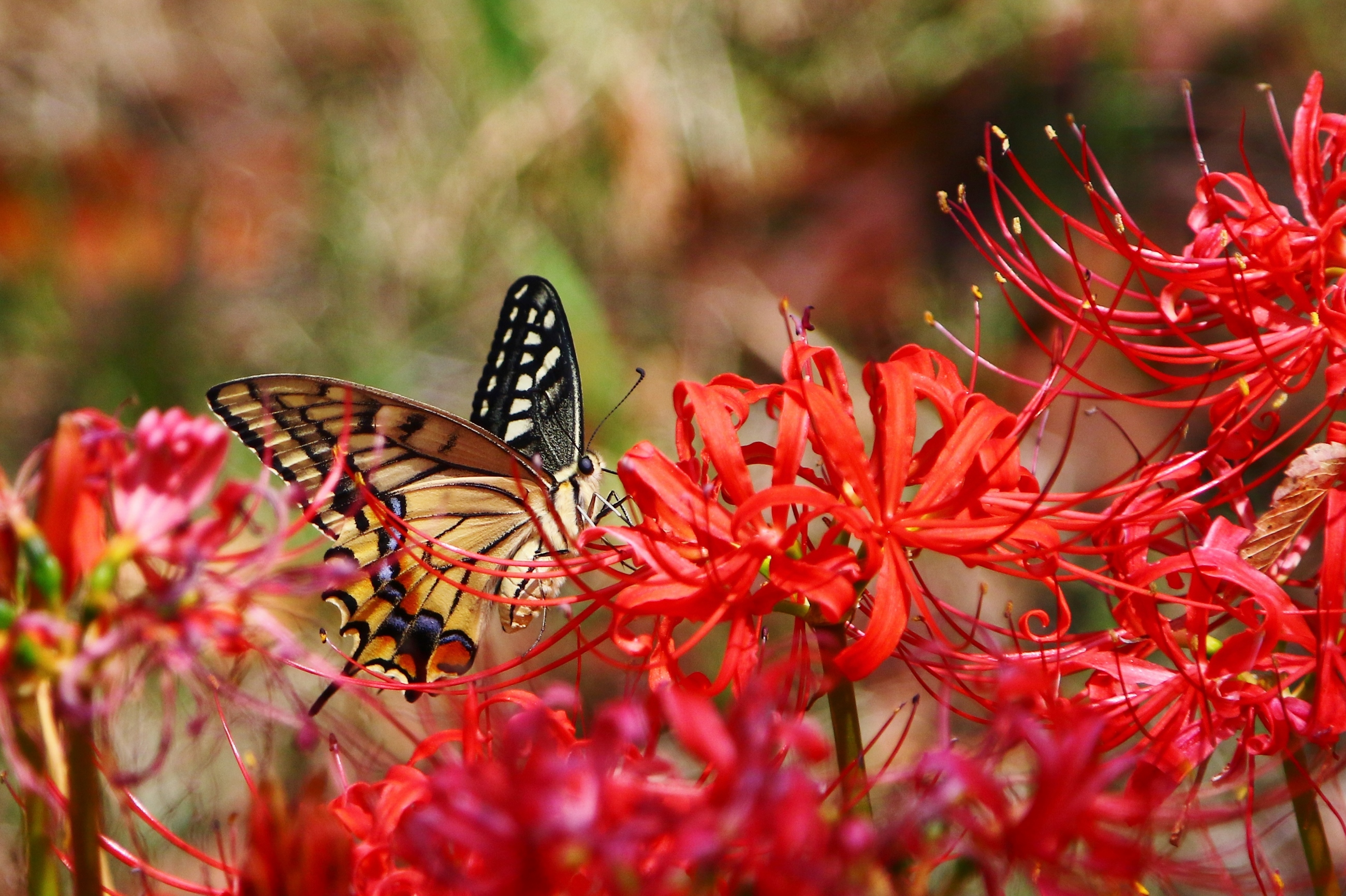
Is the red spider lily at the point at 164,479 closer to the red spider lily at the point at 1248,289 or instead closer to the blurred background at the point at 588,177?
the red spider lily at the point at 1248,289

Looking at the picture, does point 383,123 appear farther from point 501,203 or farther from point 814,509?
point 814,509

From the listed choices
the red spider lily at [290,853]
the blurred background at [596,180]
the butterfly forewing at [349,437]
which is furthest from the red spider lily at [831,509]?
the blurred background at [596,180]

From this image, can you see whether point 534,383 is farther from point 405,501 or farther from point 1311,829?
point 1311,829

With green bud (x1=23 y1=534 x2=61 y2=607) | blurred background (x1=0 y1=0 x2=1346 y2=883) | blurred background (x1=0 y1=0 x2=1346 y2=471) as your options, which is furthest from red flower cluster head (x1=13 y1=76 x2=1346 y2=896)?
blurred background (x1=0 y1=0 x2=1346 y2=471)

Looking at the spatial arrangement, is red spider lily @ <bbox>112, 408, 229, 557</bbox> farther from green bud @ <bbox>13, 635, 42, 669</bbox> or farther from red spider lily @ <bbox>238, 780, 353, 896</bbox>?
red spider lily @ <bbox>238, 780, 353, 896</bbox>

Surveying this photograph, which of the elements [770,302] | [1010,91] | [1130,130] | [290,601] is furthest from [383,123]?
[290,601]

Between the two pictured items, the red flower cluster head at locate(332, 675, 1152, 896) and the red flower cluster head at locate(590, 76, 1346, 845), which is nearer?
the red flower cluster head at locate(332, 675, 1152, 896)
